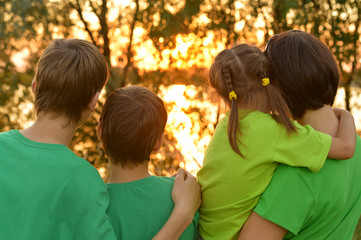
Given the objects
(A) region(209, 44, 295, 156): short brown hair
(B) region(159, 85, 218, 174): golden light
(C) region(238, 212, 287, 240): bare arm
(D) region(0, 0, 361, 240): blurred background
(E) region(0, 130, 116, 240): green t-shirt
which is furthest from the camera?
(D) region(0, 0, 361, 240): blurred background

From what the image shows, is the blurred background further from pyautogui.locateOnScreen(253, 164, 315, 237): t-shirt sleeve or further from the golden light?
pyautogui.locateOnScreen(253, 164, 315, 237): t-shirt sleeve

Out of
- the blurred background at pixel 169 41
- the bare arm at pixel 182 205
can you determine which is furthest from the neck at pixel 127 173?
the blurred background at pixel 169 41

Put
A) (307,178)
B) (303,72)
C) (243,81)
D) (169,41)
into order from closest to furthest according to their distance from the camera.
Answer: (307,178), (303,72), (243,81), (169,41)

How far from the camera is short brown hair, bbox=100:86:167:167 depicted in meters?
1.59

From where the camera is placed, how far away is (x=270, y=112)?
160 cm

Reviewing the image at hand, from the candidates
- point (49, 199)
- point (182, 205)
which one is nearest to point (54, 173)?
point (49, 199)

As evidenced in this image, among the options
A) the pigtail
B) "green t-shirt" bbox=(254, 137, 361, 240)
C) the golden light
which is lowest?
the golden light

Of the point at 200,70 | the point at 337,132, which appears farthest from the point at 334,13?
the point at 337,132

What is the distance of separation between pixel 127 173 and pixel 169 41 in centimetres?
291

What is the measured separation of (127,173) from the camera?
1.60 m

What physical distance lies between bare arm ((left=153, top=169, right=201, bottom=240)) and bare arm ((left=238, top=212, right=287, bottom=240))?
0.68 ft

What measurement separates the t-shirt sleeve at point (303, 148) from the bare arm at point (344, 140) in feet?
0.08

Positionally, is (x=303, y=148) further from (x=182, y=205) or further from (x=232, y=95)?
(x=182, y=205)

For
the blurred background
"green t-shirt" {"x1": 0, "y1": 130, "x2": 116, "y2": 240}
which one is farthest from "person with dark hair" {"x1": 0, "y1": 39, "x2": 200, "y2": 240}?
the blurred background
